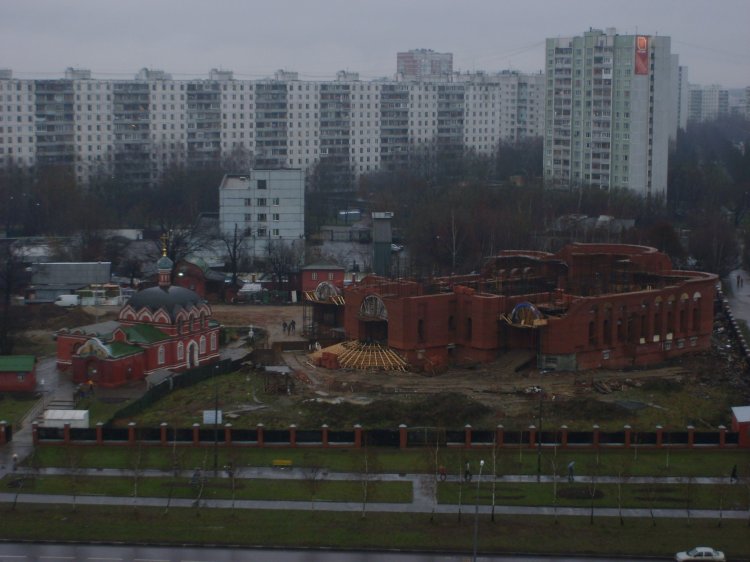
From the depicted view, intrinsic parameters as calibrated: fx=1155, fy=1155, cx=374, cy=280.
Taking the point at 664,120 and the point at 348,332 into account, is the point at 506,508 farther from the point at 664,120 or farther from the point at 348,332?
the point at 664,120

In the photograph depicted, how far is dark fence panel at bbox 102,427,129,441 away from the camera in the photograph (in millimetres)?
26750

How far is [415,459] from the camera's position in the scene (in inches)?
1009

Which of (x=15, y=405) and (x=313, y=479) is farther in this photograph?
(x=15, y=405)

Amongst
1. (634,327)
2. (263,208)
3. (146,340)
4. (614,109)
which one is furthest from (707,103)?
(146,340)

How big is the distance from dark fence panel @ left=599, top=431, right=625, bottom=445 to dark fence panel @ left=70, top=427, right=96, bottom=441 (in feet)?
38.5

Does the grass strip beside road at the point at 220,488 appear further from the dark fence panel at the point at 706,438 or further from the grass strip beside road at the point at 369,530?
the dark fence panel at the point at 706,438

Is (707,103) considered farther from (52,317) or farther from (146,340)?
(146,340)

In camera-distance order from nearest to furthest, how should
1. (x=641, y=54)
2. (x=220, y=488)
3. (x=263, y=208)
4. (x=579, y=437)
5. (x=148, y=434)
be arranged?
(x=220, y=488) < (x=579, y=437) < (x=148, y=434) < (x=263, y=208) < (x=641, y=54)

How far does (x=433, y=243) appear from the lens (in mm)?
55656

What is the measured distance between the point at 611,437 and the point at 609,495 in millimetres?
3344

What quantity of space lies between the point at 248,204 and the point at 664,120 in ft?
92.2

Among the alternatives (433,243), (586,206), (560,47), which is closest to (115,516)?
(433,243)

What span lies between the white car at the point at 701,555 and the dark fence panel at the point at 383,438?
8.29 metres

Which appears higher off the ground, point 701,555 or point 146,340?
point 146,340
